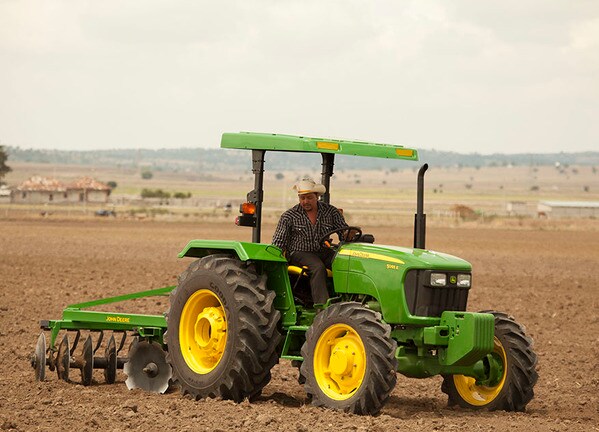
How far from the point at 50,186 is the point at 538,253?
10591cm

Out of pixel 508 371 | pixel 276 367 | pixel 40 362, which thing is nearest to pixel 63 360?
pixel 40 362

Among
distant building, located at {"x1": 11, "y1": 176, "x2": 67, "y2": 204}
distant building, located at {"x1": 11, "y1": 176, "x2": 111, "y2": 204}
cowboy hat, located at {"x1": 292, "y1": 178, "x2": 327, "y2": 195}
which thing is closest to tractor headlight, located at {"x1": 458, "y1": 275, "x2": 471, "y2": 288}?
cowboy hat, located at {"x1": 292, "y1": 178, "x2": 327, "y2": 195}

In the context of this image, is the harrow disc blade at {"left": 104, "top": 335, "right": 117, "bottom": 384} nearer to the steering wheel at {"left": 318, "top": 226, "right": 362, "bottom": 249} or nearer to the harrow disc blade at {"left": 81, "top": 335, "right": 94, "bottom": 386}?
the harrow disc blade at {"left": 81, "top": 335, "right": 94, "bottom": 386}

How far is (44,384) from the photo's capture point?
12.1m

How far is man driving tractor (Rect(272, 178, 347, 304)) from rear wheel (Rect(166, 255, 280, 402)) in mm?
389

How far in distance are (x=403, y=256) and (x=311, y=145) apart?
1.32 m

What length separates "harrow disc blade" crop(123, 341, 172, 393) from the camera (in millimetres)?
12156

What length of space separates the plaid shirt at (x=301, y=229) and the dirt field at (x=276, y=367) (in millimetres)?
1446

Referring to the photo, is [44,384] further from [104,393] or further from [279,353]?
[279,353]

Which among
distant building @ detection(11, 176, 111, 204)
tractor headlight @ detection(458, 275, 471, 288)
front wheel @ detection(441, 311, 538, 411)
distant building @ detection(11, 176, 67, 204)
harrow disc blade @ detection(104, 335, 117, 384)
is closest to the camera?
tractor headlight @ detection(458, 275, 471, 288)

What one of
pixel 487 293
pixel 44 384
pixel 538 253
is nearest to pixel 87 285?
pixel 487 293

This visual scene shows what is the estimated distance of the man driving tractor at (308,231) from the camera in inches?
432

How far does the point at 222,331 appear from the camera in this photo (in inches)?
438

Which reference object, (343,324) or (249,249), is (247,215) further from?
(343,324)
